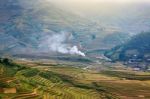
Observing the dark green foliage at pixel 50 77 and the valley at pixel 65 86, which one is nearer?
the valley at pixel 65 86

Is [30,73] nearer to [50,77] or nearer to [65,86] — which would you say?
[50,77]

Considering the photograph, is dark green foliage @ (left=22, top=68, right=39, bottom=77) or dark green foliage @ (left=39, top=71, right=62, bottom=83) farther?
dark green foliage @ (left=39, top=71, right=62, bottom=83)

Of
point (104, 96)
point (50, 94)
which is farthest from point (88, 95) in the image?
point (50, 94)

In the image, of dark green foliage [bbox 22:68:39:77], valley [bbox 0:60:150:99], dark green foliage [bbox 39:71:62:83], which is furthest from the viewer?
dark green foliage [bbox 39:71:62:83]

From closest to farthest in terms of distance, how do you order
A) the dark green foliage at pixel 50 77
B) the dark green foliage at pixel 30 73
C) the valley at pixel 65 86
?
the valley at pixel 65 86 → the dark green foliage at pixel 30 73 → the dark green foliage at pixel 50 77

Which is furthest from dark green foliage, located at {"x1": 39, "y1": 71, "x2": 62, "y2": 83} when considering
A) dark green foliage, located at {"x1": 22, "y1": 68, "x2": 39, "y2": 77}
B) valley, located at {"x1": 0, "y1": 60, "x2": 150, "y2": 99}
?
dark green foliage, located at {"x1": 22, "y1": 68, "x2": 39, "y2": 77}

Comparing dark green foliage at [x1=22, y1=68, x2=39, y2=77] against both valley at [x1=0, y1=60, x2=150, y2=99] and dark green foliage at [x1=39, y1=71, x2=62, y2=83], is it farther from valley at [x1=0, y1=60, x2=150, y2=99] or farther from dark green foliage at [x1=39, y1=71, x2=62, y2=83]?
dark green foliage at [x1=39, y1=71, x2=62, y2=83]

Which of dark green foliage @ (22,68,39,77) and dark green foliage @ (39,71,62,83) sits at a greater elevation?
dark green foliage @ (22,68,39,77)

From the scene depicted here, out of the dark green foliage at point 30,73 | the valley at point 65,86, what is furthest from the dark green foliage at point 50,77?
the dark green foliage at point 30,73

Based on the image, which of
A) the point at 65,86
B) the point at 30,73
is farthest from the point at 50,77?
the point at 65,86

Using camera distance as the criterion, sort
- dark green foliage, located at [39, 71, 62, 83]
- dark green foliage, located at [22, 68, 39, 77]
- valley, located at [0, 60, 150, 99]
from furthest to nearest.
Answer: dark green foliage, located at [39, 71, 62, 83]
dark green foliage, located at [22, 68, 39, 77]
valley, located at [0, 60, 150, 99]

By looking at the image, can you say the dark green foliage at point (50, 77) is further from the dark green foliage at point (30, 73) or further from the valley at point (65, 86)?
the dark green foliage at point (30, 73)
